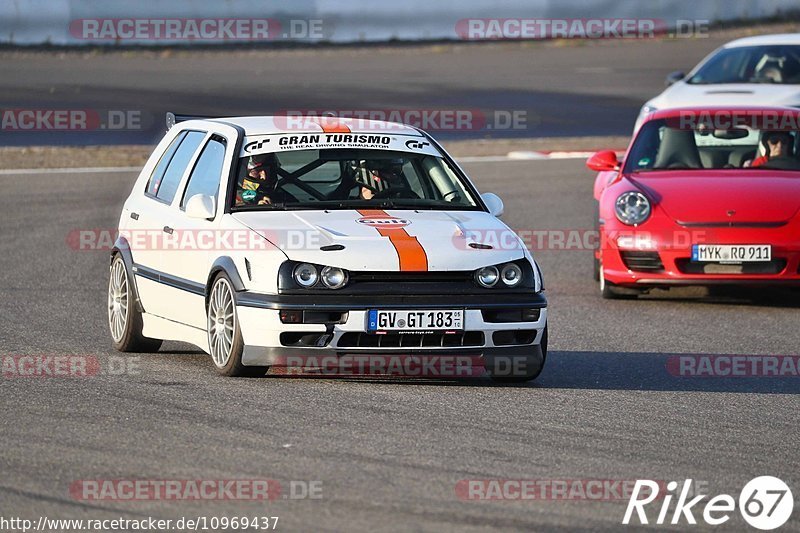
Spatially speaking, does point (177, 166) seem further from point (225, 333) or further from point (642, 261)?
point (642, 261)

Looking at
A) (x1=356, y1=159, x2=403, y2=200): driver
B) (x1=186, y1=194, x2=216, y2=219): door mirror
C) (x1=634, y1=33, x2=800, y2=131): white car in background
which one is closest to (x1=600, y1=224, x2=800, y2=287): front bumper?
(x1=356, y1=159, x2=403, y2=200): driver

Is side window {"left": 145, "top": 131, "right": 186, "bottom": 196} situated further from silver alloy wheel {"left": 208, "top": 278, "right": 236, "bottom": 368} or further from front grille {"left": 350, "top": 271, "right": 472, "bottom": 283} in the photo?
front grille {"left": 350, "top": 271, "right": 472, "bottom": 283}

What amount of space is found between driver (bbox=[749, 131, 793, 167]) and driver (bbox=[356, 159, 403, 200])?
434 cm

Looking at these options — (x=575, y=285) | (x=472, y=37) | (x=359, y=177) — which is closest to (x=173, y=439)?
(x=359, y=177)

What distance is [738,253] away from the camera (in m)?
11.5

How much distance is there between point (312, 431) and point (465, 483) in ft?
3.62

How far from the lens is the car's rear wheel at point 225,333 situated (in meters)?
8.24

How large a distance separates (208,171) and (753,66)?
10.4 m

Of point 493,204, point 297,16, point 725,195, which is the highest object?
point 297,16

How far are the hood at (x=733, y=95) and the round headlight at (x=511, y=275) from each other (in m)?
8.95

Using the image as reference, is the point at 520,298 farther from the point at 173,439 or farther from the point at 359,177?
the point at 173,439
